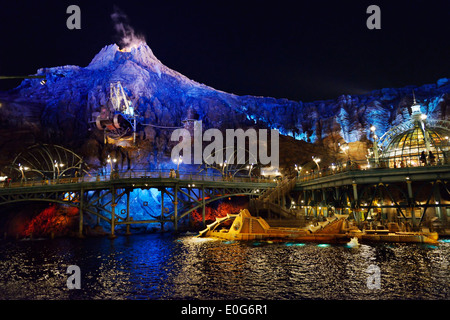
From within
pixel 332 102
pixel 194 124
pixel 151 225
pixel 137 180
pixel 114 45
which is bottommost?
pixel 151 225

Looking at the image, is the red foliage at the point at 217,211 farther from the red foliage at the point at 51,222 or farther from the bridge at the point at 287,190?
the red foliage at the point at 51,222

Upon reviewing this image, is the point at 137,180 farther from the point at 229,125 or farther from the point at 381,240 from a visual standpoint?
the point at 229,125

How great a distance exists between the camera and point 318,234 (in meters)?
30.2

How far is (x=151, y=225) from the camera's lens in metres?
51.8

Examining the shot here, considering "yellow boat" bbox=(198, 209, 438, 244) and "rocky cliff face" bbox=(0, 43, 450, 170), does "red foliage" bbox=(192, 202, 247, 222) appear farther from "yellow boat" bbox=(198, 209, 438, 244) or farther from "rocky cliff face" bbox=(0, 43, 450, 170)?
"yellow boat" bbox=(198, 209, 438, 244)

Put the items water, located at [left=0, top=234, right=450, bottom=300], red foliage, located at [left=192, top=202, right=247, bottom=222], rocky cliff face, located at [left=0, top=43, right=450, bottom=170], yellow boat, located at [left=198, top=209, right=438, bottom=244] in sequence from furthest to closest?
rocky cliff face, located at [left=0, top=43, right=450, bottom=170]
red foliage, located at [left=192, top=202, right=247, bottom=222]
yellow boat, located at [left=198, top=209, right=438, bottom=244]
water, located at [left=0, top=234, right=450, bottom=300]

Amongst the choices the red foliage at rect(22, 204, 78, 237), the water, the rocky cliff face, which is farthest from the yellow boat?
the rocky cliff face

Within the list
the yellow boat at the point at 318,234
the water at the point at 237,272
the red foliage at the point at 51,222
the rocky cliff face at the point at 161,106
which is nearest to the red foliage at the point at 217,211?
the rocky cliff face at the point at 161,106

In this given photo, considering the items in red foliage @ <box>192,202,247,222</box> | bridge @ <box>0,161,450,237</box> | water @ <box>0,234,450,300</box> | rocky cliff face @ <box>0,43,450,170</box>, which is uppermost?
rocky cliff face @ <box>0,43,450,170</box>

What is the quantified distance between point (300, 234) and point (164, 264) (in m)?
15.8

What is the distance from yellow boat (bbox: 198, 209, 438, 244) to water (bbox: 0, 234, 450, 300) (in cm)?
220

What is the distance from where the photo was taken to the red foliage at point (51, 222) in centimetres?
4331

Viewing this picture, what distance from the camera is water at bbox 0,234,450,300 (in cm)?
1398
